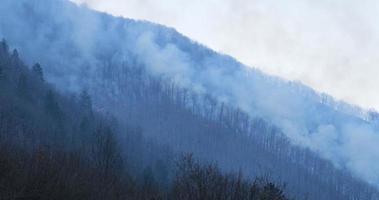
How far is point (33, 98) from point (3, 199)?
89.3m

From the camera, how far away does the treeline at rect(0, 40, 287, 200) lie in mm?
21609

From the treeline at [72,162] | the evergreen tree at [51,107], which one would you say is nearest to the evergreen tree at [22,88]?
the treeline at [72,162]

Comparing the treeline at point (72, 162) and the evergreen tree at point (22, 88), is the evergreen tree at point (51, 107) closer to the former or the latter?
the treeline at point (72, 162)

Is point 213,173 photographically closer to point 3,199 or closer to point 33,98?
point 3,199

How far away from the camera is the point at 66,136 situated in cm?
9475

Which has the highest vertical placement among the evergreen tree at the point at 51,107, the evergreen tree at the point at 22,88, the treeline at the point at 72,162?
the evergreen tree at the point at 22,88

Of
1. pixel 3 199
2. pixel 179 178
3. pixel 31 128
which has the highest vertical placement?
pixel 31 128

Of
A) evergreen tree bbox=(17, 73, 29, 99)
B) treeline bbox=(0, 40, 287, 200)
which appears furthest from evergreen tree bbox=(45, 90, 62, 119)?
evergreen tree bbox=(17, 73, 29, 99)

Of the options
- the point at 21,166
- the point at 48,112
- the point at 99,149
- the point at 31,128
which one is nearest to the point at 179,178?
the point at 21,166

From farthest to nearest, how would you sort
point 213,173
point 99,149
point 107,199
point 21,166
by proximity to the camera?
point 99,149 → point 107,199 → point 213,173 → point 21,166

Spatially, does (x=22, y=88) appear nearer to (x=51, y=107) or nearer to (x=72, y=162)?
(x=51, y=107)

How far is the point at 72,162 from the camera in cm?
2905

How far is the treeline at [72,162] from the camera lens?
2161 cm

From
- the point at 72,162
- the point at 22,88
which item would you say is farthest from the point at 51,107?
the point at 72,162
